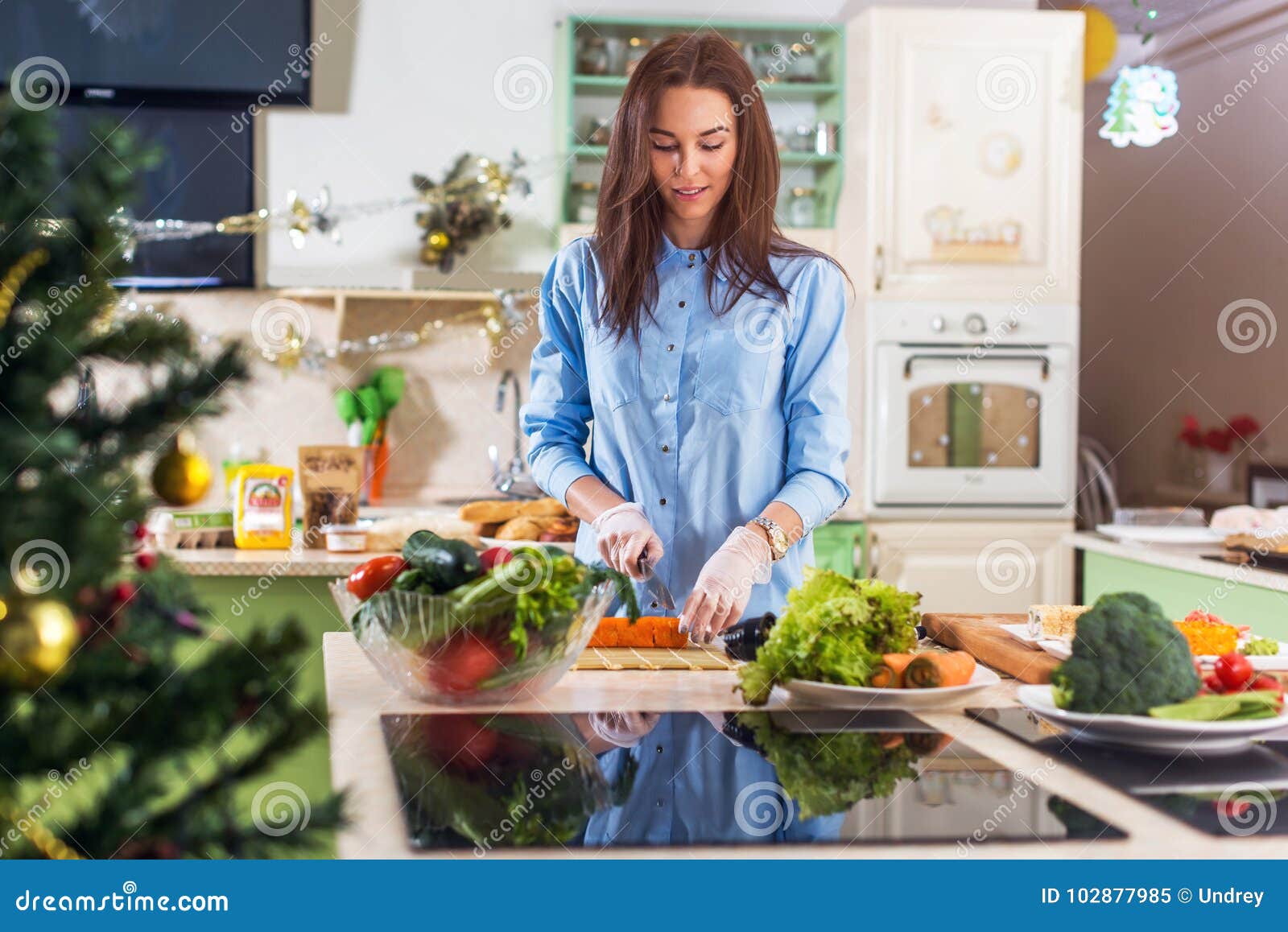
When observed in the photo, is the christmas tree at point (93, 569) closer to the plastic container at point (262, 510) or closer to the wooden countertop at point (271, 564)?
the wooden countertop at point (271, 564)

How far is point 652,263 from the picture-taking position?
181cm

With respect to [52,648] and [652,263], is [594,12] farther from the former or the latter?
[52,648]

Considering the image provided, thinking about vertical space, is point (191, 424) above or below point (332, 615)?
above

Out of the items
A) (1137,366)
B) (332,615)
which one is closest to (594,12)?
(332,615)

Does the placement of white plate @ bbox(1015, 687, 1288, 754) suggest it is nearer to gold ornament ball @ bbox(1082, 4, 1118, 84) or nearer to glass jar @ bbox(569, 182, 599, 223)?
glass jar @ bbox(569, 182, 599, 223)

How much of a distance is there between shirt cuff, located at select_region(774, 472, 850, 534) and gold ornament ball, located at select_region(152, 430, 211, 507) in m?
1.16

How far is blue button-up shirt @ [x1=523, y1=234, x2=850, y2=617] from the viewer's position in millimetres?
1792

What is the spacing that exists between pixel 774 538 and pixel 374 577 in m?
0.55

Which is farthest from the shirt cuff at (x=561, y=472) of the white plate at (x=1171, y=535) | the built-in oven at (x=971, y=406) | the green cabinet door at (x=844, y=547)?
the built-in oven at (x=971, y=406)

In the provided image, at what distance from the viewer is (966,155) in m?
3.65

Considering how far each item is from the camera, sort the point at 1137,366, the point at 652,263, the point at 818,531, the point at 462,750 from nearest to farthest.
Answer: the point at 462,750 < the point at 652,263 < the point at 818,531 < the point at 1137,366

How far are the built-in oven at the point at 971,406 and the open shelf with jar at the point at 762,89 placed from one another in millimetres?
434

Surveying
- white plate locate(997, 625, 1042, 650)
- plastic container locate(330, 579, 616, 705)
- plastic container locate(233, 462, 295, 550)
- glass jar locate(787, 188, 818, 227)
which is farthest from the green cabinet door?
plastic container locate(330, 579, 616, 705)
